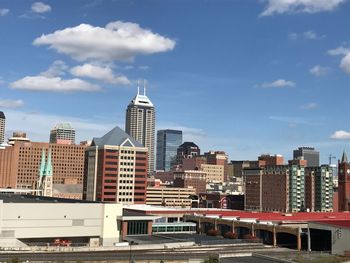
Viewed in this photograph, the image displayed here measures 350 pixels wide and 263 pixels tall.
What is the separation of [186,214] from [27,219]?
64.5 metres

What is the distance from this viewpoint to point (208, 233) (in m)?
139

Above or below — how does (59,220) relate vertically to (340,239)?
above

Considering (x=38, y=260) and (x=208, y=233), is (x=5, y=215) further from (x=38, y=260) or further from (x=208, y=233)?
(x=208, y=233)

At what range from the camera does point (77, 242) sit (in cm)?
11331

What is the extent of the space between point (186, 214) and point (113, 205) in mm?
45679

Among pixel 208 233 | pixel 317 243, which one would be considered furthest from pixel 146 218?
pixel 317 243

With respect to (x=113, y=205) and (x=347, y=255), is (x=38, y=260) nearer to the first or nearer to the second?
(x=113, y=205)

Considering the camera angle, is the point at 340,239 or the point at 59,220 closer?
the point at 340,239

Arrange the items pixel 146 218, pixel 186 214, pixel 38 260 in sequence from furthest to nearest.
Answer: pixel 186 214, pixel 146 218, pixel 38 260

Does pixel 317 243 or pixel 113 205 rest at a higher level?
pixel 113 205

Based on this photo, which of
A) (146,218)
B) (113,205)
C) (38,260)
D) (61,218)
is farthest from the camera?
(146,218)

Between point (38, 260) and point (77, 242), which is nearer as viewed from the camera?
point (38, 260)

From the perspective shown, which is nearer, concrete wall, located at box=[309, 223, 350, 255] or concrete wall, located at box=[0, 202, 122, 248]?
concrete wall, located at box=[0, 202, 122, 248]

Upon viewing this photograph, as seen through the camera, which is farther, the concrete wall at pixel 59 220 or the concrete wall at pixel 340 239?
the concrete wall at pixel 340 239
